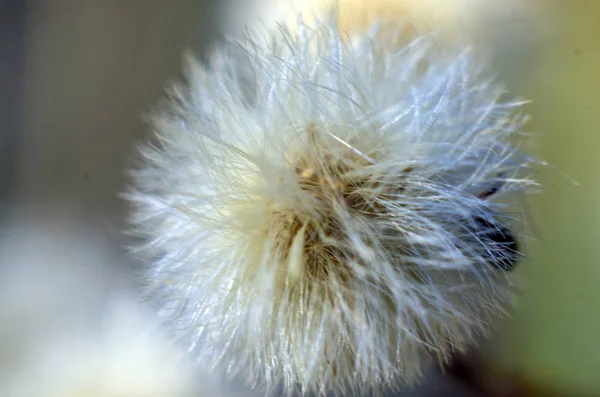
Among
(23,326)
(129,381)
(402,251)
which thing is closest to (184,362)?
(129,381)

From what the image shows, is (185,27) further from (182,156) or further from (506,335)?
(506,335)

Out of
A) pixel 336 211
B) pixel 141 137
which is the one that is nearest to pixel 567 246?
pixel 336 211

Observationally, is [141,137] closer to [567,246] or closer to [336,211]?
[336,211]

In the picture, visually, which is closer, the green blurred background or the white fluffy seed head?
the white fluffy seed head

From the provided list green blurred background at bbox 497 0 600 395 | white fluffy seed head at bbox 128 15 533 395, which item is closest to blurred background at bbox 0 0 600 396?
green blurred background at bbox 497 0 600 395

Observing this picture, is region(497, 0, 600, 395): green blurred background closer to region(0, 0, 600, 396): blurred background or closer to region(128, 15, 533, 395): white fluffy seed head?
region(0, 0, 600, 396): blurred background
